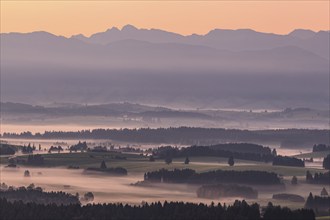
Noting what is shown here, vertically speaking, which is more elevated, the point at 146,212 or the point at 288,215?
the point at 146,212

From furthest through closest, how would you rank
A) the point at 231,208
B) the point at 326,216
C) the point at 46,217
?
the point at 326,216 < the point at 231,208 < the point at 46,217

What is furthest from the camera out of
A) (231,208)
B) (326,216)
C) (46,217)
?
(326,216)

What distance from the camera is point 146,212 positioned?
17712cm

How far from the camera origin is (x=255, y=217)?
175500 millimetres

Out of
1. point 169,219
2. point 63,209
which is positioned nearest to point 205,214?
point 169,219

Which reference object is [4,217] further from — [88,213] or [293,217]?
[293,217]

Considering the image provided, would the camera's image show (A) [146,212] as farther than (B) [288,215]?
No

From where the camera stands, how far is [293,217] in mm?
179500

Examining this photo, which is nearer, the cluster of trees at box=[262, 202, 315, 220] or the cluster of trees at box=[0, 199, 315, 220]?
the cluster of trees at box=[0, 199, 315, 220]

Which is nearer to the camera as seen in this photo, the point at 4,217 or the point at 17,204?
the point at 4,217

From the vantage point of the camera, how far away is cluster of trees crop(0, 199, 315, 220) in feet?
563

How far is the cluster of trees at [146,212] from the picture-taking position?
172m

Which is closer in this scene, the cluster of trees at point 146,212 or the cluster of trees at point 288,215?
the cluster of trees at point 146,212

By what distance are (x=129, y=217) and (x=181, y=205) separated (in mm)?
9987
